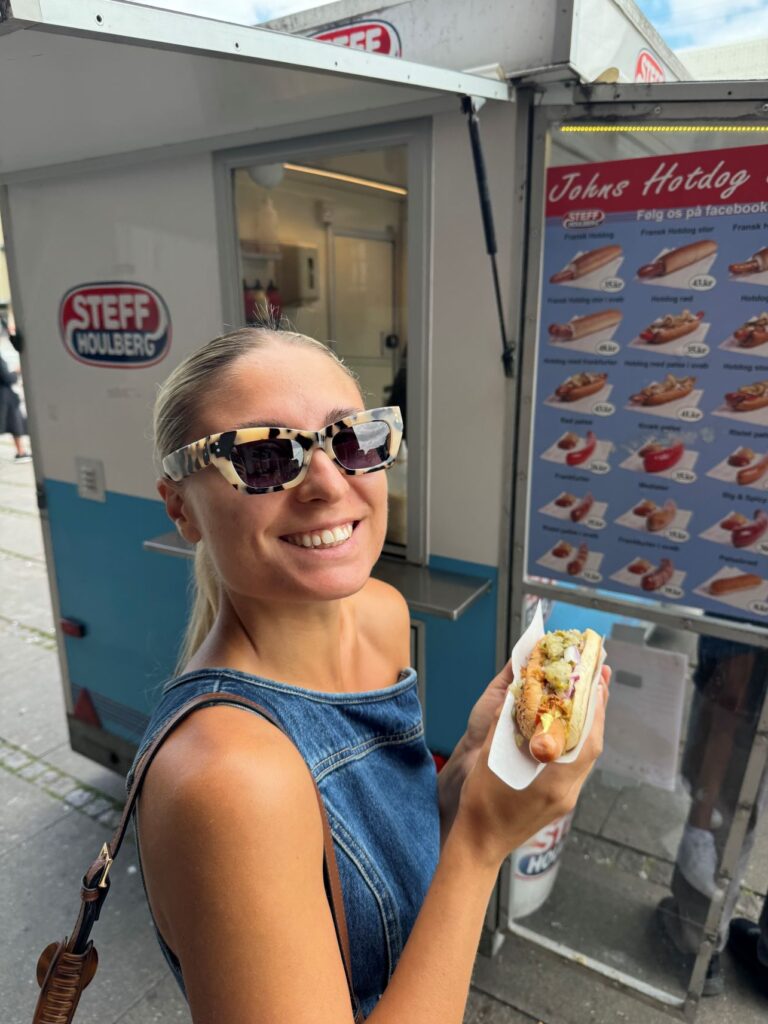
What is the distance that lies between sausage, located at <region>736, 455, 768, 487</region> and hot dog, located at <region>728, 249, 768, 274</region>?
53 centimetres

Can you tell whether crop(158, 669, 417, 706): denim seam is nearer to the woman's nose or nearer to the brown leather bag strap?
the brown leather bag strap

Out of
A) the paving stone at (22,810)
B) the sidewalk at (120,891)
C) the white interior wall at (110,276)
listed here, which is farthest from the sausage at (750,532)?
the paving stone at (22,810)

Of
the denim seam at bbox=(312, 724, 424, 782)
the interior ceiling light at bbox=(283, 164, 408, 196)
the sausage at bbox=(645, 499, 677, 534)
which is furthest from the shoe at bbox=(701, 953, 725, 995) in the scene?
the interior ceiling light at bbox=(283, 164, 408, 196)

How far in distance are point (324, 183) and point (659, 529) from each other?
7.09ft

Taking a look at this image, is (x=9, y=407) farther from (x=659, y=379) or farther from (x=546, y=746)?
(x=546, y=746)

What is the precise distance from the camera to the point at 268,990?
35.8 inches

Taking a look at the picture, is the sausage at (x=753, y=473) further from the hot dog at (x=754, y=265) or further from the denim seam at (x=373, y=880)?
the denim seam at (x=373, y=880)

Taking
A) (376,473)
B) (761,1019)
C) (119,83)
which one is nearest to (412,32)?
(119,83)

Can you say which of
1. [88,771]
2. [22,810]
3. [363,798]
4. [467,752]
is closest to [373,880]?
[363,798]

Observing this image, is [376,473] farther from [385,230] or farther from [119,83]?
[385,230]

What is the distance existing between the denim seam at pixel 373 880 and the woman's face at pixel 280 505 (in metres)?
0.39

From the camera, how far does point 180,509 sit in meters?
1.39

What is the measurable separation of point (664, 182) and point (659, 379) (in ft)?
1.80

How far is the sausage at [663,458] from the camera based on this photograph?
7.20 ft
